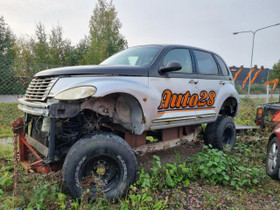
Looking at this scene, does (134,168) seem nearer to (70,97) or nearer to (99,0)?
(70,97)

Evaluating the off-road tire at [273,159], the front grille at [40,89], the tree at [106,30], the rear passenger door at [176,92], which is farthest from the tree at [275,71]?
the front grille at [40,89]

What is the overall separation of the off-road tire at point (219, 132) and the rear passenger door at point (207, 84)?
1.23ft

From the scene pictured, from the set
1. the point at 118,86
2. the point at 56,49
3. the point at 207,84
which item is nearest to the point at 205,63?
the point at 207,84

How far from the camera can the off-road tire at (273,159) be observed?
3.38 m

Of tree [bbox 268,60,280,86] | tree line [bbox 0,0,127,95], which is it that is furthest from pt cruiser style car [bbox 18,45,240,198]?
tree [bbox 268,60,280,86]

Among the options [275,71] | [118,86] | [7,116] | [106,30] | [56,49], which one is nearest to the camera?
[118,86]

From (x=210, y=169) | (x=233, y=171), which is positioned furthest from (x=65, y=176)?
(x=233, y=171)

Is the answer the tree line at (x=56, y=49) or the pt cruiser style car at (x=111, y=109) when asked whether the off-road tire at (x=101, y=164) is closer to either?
the pt cruiser style car at (x=111, y=109)

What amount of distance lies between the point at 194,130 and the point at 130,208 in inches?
96.6

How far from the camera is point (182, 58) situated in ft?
13.0

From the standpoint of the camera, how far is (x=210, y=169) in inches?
132

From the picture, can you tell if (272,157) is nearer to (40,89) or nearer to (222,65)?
(222,65)

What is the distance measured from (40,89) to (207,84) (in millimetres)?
2988

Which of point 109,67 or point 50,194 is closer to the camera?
point 50,194
